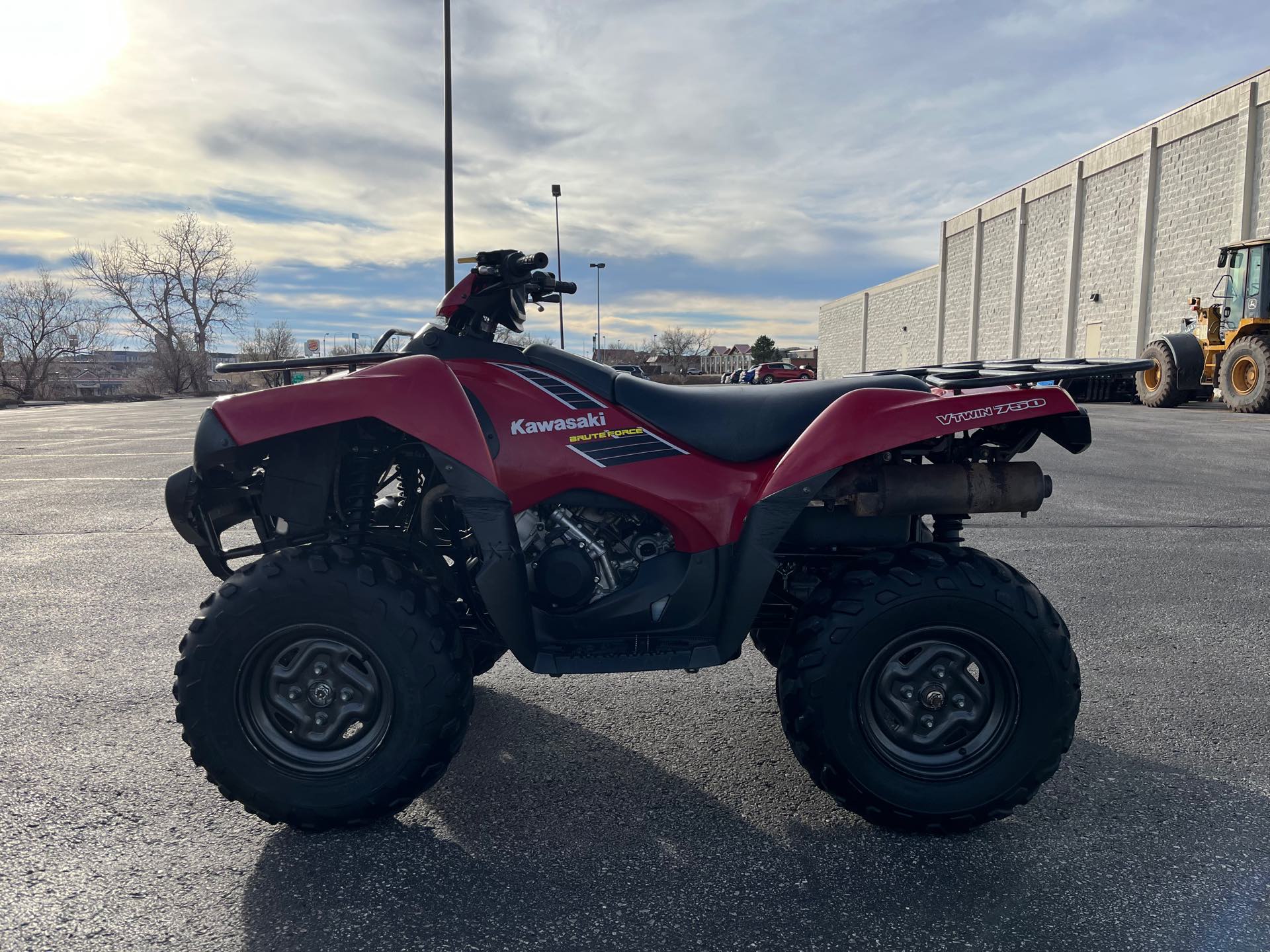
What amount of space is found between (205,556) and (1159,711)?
12.4 feet

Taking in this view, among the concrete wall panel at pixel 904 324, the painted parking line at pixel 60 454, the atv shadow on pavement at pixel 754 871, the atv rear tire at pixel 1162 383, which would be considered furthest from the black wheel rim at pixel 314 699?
the concrete wall panel at pixel 904 324

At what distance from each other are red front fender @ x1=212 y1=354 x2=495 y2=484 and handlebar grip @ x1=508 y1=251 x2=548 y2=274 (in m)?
0.49

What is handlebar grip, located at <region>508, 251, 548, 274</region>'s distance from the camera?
274 cm

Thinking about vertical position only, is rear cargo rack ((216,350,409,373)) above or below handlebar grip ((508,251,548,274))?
below

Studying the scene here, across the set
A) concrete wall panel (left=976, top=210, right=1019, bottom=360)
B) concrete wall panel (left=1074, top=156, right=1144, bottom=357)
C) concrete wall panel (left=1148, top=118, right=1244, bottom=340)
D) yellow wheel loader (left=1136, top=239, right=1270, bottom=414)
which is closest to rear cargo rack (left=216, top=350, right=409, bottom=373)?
yellow wheel loader (left=1136, top=239, right=1270, bottom=414)

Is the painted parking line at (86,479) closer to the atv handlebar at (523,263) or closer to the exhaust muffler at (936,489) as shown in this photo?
the atv handlebar at (523,263)

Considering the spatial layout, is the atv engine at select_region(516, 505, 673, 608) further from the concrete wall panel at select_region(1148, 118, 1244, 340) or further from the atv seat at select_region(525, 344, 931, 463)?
the concrete wall panel at select_region(1148, 118, 1244, 340)

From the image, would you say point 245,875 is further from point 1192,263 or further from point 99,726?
point 1192,263

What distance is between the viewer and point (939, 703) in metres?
2.57

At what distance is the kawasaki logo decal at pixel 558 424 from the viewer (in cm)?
267

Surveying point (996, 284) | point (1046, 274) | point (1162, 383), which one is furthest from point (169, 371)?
point (1162, 383)

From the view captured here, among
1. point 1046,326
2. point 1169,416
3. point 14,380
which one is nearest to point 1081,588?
point 1169,416

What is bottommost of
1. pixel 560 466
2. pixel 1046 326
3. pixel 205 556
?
pixel 205 556

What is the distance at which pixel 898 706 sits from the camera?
2590mm
